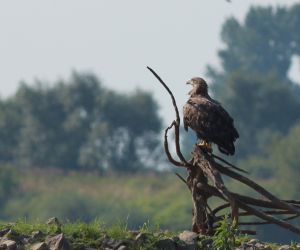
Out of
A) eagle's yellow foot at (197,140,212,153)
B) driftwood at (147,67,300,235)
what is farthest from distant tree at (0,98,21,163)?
driftwood at (147,67,300,235)

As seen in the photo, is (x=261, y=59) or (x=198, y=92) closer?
(x=198, y=92)

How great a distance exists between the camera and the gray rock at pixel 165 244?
14570 millimetres

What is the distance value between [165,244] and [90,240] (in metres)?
0.76

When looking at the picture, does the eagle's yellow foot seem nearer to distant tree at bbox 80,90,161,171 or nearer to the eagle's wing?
the eagle's wing

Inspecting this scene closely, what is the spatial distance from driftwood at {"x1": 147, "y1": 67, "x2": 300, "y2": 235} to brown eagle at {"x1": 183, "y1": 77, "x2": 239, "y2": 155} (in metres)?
0.57

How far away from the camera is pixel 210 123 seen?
16.2m

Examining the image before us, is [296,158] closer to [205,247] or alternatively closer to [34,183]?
[34,183]

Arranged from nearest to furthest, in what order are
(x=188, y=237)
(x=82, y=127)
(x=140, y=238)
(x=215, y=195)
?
(x=140, y=238), (x=188, y=237), (x=215, y=195), (x=82, y=127)

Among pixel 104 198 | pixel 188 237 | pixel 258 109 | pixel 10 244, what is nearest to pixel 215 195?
pixel 188 237

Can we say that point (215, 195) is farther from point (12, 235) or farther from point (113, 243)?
point (12, 235)

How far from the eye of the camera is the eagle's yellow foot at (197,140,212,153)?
15561mm

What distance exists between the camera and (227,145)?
16266 millimetres

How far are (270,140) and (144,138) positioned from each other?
7.54 m

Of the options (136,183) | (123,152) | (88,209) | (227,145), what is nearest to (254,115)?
(123,152)
